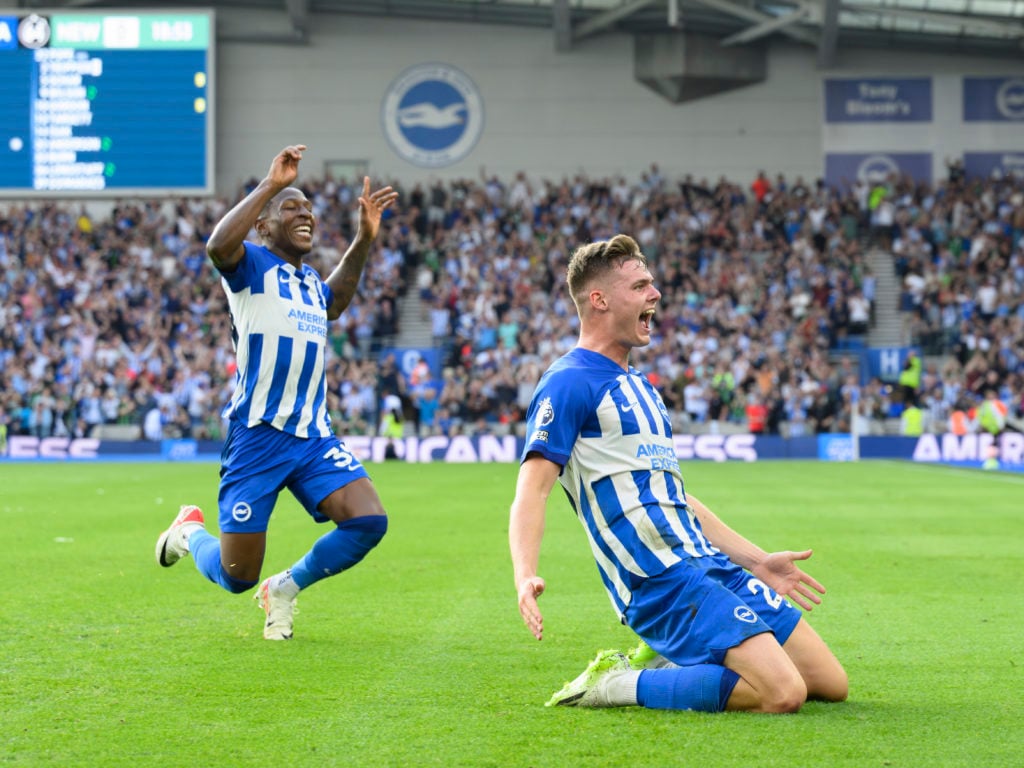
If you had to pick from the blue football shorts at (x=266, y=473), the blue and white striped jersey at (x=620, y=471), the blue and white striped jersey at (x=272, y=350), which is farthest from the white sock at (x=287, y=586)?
the blue and white striped jersey at (x=620, y=471)

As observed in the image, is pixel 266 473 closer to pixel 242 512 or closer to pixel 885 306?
pixel 242 512

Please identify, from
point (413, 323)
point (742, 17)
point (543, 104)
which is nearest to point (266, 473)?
point (413, 323)

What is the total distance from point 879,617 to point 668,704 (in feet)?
10.5

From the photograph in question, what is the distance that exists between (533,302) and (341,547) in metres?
27.6

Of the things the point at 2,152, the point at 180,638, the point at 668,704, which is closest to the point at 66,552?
the point at 180,638

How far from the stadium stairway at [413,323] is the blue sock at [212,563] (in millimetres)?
28797

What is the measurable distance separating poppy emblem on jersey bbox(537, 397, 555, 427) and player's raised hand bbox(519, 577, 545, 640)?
77cm

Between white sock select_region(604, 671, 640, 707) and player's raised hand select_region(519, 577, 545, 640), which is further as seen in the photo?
white sock select_region(604, 671, 640, 707)

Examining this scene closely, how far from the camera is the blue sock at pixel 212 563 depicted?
7.18 m

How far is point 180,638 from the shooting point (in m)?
7.25

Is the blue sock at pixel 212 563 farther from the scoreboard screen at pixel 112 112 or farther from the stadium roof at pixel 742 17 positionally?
the stadium roof at pixel 742 17

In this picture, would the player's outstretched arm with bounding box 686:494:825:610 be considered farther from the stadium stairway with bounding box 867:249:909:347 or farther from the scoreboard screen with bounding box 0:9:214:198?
the stadium stairway with bounding box 867:249:909:347

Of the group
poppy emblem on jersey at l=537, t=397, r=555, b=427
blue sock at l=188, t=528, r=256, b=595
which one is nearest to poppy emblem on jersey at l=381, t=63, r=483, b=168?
blue sock at l=188, t=528, r=256, b=595

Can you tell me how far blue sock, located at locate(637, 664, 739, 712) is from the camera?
17.1ft
